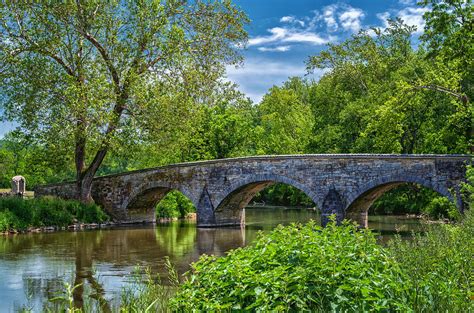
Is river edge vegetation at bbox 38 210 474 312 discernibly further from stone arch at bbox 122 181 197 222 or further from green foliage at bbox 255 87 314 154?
green foliage at bbox 255 87 314 154

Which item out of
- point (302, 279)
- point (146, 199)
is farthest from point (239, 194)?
point (302, 279)

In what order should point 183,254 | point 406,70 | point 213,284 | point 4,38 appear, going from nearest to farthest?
point 213,284 → point 183,254 → point 4,38 → point 406,70

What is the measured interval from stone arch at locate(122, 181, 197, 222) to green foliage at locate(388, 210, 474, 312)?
2173cm

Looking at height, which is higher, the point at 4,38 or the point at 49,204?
the point at 4,38

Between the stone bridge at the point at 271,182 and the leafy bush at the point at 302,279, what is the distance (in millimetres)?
15458

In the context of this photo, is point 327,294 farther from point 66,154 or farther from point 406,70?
point 406,70

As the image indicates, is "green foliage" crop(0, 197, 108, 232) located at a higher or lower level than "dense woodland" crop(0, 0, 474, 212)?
lower

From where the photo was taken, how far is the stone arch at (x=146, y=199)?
93.8ft

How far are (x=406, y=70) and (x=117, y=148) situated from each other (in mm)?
17861

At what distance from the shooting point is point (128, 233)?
24.2 metres

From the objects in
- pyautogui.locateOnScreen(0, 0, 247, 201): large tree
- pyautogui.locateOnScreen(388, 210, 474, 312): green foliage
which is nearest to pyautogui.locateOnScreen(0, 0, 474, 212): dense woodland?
pyautogui.locateOnScreen(0, 0, 247, 201): large tree

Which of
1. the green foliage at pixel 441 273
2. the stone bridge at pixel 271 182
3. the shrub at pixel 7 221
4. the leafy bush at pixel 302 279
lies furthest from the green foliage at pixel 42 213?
the green foliage at pixel 441 273

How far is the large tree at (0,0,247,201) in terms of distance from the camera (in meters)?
24.3

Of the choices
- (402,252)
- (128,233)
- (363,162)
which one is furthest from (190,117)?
(402,252)
